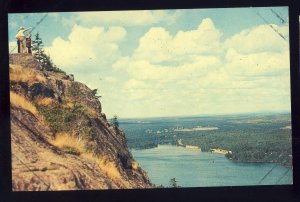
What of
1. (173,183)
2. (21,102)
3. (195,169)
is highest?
(21,102)

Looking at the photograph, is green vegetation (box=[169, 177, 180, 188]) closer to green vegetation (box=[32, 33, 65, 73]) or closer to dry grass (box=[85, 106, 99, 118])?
dry grass (box=[85, 106, 99, 118])

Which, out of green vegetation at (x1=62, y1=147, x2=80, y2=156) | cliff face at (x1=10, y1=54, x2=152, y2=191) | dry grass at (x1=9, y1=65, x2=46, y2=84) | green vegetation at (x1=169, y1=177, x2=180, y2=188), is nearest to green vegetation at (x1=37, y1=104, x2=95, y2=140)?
cliff face at (x1=10, y1=54, x2=152, y2=191)

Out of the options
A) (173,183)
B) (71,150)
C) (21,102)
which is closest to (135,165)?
(173,183)

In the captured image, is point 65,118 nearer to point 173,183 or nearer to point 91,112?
point 91,112

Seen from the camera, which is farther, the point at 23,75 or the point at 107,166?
the point at 107,166

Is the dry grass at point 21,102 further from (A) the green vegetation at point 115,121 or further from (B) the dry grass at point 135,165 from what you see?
(B) the dry grass at point 135,165

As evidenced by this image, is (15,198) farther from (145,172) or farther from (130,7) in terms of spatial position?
(130,7)
